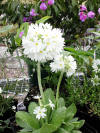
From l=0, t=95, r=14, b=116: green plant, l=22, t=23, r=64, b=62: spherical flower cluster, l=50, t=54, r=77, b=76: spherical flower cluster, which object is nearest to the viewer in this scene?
l=22, t=23, r=64, b=62: spherical flower cluster

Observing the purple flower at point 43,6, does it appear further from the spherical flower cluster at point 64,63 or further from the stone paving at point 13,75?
the spherical flower cluster at point 64,63

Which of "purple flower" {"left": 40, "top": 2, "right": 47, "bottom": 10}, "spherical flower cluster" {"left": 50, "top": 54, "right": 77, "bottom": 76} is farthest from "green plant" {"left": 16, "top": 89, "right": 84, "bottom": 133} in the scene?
"purple flower" {"left": 40, "top": 2, "right": 47, "bottom": 10}

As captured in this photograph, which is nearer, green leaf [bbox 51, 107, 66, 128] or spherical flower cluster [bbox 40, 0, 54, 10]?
green leaf [bbox 51, 107, 66, 128]

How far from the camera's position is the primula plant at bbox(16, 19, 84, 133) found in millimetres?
918

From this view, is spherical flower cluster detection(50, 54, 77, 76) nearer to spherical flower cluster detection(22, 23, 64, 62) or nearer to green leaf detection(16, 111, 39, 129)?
spherical flower cluster detection(22, 23, 64, 62)

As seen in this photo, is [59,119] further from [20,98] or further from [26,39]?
[20,98]

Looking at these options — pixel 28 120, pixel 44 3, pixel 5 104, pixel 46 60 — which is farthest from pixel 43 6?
pixel 28 120

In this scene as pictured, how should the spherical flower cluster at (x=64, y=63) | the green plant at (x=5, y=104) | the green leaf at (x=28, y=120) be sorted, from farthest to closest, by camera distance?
the green plant at (x=5, y=104) < the green leaf at (x=28, y=120) < the spherical flower cluster at (x=64, y=63)

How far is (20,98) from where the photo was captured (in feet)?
7.26

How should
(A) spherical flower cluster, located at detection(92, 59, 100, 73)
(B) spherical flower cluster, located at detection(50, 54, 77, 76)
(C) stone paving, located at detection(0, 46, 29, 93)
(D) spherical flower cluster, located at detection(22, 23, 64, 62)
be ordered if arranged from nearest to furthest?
(D) spherical flower cluster, located at detection(22, 23, 64, 62)
(B) spherical flower cluster, located at detection(50, 54, 77, 76)
(A) spherical flower cluster, located at detection(92, 59, 100, 73)
(C) stone paving, located at detection(0, 46, 29, 93)

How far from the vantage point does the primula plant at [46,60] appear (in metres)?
0.92

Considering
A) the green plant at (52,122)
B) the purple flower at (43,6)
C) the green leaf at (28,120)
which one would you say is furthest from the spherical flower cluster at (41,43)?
the purple flower at (43,6)

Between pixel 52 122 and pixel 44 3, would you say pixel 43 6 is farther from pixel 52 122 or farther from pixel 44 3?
pixel 52 122

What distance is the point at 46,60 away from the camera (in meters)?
1.08
